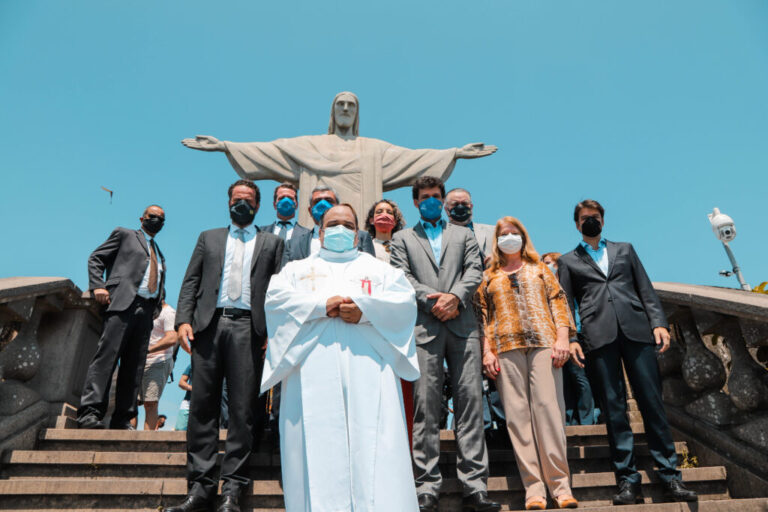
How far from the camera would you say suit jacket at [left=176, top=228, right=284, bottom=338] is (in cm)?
433

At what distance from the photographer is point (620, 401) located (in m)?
4.20

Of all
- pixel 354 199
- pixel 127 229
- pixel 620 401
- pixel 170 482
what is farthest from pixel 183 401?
pixel 620 401

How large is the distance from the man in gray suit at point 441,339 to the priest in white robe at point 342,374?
1.45ft

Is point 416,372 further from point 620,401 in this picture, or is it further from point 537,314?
point 620,401

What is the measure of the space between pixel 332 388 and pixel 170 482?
1.63 metres

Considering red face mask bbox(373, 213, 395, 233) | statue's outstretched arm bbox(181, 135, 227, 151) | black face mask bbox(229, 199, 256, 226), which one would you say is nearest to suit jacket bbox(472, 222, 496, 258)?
red face mask bbox(373, 213, 395, 233)

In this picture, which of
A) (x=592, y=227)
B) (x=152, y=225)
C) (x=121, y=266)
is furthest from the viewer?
(x=152, y=225)

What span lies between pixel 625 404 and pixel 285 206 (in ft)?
12.2

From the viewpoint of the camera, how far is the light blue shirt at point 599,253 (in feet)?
15.8

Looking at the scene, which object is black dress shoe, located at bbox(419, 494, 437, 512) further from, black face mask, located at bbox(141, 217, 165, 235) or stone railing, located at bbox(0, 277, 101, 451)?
black face mask, located at bbox(141, 217, 165, 235)

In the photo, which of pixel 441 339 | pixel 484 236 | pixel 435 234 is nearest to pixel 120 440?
pixel 441 339

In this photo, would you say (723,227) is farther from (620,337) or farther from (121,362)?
(121,362)

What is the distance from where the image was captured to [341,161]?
9688 mm

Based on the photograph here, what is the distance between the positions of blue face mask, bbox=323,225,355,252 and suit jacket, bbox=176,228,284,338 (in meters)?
0.84
